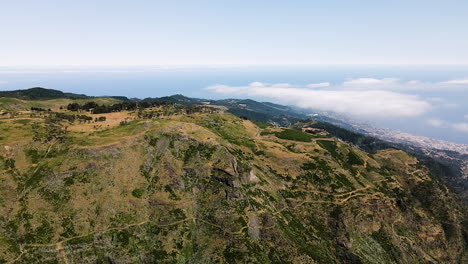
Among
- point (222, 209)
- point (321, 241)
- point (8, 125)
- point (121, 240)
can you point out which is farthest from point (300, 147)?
point (8, 125)

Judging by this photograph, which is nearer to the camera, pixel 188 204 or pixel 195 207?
pixel 188 204

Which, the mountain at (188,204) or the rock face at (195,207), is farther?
the mountain at (188,204)

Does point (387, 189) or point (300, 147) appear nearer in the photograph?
point (387, 189)

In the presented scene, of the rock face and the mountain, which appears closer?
the rock face

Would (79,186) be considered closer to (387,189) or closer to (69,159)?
(69,159)
